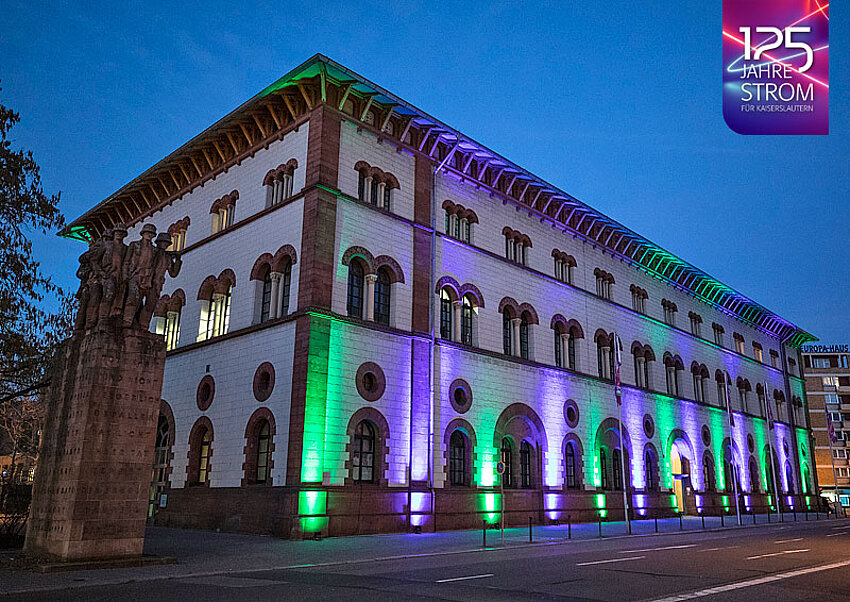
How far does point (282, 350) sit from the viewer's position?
81.0 feet

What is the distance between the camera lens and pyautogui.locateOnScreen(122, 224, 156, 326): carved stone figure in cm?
1670

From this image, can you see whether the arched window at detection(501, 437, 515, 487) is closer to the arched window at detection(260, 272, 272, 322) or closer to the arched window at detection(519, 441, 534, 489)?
the arched window at detection(519, 441, 534, 489)

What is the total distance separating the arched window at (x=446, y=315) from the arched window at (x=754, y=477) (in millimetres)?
34302

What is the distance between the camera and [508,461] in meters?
31.2

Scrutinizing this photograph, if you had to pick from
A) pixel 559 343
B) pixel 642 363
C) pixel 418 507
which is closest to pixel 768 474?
pixel 642 363

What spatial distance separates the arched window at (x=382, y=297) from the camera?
1062 inches

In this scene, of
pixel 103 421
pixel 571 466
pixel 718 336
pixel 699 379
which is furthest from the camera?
pixel 718 336

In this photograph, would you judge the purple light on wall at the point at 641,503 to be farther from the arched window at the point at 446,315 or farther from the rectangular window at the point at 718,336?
the rectangular window at the point at 718,336

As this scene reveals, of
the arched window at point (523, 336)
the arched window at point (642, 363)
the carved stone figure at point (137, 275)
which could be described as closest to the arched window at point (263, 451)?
the carved stone figure at point (137, 275)

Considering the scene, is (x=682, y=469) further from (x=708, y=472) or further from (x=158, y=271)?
(x=158, y=271)

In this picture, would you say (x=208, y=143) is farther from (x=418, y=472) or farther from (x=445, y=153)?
(x=418, y=472)

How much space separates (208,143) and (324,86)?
8.16 m

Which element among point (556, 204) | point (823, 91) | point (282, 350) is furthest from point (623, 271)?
point (282, 350)

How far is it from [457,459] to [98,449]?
16261 millimetres
